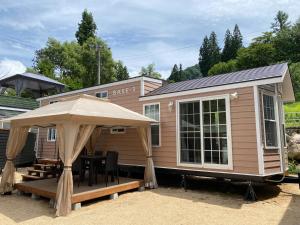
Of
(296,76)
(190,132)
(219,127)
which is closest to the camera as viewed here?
(219,127)

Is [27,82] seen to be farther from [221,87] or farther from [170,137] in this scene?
[221,87]

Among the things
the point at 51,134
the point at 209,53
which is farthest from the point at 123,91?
the point at 209,53

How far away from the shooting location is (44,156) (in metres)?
13.1

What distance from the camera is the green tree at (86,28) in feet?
118

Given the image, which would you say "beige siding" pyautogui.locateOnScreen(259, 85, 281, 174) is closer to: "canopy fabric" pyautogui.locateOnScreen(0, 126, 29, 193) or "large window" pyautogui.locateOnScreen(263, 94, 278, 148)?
"large window" pyautogui.locateOnScreen(263, 94, 278, 148)

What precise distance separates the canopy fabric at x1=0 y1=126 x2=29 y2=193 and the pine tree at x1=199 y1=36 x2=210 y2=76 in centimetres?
4155

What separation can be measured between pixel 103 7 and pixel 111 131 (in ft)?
16.3

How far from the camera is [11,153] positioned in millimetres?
7418

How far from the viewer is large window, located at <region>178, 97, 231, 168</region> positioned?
6.98 metres

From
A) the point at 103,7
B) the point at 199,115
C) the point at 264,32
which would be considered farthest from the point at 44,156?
the point at 264,32

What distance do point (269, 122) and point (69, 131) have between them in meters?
5.17

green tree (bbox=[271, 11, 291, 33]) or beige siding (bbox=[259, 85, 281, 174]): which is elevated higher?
green tree (bbox=[271, 11, 291, 33])

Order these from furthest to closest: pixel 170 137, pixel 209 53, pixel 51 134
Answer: pixel 209 53
pixel 51 134
pixel 170 137

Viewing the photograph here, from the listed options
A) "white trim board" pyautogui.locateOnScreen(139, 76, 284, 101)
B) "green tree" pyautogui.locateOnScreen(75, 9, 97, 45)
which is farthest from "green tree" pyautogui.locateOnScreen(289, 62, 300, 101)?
"green tree" pyautogui.locateOnScreen(75, 9, 97, 45)
